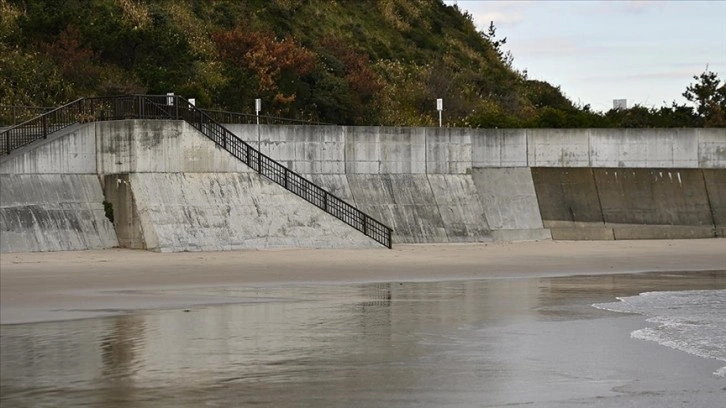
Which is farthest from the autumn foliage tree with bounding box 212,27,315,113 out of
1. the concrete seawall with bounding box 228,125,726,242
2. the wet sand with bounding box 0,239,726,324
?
the wet sand with bounding box 0,239,726,324

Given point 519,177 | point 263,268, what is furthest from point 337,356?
point 519,177

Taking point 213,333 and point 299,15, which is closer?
point 213,333

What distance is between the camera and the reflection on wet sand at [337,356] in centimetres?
1415

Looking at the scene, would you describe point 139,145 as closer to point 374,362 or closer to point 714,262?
point 714,262

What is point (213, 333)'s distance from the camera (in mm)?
19391

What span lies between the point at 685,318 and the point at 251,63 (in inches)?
1287

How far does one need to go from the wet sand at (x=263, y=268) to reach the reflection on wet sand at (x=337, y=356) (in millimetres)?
2186

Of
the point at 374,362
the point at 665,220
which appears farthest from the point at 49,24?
the point at 374,362

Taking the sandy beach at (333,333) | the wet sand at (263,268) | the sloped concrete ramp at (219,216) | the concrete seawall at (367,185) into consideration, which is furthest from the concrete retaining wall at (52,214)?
the sandy beach at (333,333)

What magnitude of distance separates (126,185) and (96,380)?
807 inches

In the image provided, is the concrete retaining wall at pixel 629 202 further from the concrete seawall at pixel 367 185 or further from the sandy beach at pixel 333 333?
the sandy beach at pixel 333 333

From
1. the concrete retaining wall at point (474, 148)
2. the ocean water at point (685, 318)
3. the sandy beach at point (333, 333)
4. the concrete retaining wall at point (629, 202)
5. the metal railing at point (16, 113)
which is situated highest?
the metal railing at point (16, 113)

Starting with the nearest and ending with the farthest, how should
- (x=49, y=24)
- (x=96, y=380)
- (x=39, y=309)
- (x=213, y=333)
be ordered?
(x=96, y=380) < (x=213, y=333) < (x=39, y=309) < (x=49, y=24)

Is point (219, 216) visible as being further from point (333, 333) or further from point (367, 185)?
point (333, 333)
